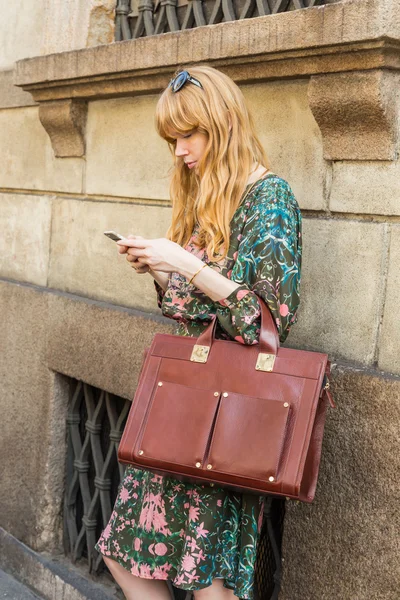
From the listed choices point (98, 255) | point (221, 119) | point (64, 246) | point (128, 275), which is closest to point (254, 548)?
point (221, 119)

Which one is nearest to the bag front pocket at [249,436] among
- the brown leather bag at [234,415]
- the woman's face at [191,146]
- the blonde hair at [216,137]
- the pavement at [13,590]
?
the brown leather bag at [234,415]

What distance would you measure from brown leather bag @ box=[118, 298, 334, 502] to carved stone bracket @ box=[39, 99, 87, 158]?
2.11m

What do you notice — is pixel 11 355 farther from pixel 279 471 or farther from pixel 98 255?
pixel 279 471

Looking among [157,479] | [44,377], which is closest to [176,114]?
[157,479]

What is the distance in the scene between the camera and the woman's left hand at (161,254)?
2.76 metres

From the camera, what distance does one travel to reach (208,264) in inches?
114

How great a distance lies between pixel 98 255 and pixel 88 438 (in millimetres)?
915

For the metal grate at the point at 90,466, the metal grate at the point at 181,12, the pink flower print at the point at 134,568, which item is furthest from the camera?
the metal grate at the point at 90,466

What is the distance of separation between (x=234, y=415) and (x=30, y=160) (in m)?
2.89

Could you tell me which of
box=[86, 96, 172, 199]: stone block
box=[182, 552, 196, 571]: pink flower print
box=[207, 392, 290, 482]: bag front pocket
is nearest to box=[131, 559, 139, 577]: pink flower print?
box=[182, 552, 196, 571]: pink flower print

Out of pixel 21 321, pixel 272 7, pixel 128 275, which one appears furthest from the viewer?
pixel 21 321

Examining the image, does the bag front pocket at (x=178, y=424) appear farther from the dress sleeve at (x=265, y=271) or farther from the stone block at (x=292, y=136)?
the stone block at (x=292, y=136)

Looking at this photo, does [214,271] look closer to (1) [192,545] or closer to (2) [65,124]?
(1) [192,545]

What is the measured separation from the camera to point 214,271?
275 centimetres
